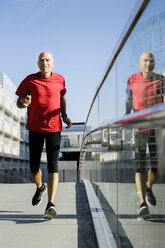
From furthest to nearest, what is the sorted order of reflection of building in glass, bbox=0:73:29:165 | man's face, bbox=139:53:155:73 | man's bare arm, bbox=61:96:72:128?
reflection of building in glass, bbox=0:73:29:165 → man's bare arm, bbox=61:96:72:128 → man's face, bbox=139:53:155:73

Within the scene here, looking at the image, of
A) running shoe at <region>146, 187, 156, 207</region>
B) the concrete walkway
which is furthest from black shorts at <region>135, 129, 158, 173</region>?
the concrete walkway

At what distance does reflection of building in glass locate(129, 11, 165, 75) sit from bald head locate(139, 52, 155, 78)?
2 cm

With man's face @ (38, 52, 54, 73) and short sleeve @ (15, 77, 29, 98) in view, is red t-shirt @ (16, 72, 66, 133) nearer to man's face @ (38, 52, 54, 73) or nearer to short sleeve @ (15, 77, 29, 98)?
short sleeve @ (15, 77, 29, 98)

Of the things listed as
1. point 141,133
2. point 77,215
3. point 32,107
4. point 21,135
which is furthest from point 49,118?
point 21,135

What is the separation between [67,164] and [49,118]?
117 ft

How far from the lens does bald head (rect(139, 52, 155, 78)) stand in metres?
1.44

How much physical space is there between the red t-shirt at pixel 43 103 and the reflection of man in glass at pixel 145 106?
6.41ft

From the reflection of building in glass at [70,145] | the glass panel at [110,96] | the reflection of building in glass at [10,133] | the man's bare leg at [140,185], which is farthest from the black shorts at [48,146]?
the reflection of building in glass at [70,145]

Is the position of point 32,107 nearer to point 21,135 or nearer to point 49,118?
point 49,118

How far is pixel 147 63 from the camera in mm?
1506

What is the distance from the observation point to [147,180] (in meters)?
1.41

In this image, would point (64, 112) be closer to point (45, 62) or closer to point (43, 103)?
point (43, 103)

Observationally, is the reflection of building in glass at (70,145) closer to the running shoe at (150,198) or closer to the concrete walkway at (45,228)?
the concrete walkway at (45,228)

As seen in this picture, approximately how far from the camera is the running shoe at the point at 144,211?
57.3 inches
